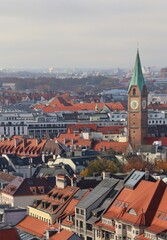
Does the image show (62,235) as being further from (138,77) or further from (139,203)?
(138,77)

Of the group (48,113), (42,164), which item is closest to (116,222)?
(42,164)

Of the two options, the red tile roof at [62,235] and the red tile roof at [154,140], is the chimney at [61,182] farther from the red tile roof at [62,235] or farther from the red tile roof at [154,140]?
the red tile roof at [154,140]

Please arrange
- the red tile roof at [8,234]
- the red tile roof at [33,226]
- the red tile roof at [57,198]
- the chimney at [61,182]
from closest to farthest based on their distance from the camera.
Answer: the red tile roof at [8,234], the red tile roof at [33,226], the red tile roof at [57,198], the chimney at [61,182]

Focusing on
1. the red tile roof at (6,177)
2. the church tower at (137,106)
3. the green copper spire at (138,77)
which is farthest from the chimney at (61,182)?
the green copper spire at (138,77)

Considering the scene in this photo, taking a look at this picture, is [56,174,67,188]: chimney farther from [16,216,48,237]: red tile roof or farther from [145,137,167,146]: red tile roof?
[145,137,167,146]: red tile roof

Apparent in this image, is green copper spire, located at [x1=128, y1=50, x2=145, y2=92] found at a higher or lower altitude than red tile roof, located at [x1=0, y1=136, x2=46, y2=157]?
higher

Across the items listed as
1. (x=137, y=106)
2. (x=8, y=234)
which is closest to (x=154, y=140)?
(x=137, y=106)

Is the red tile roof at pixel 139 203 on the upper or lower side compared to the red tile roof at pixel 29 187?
upper

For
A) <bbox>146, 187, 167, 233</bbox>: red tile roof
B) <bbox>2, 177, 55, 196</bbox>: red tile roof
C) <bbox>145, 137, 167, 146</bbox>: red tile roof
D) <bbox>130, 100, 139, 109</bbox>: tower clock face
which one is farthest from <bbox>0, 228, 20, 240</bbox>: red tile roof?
<bbox>130, 100, 139, 109</bbox>: tower clock face
